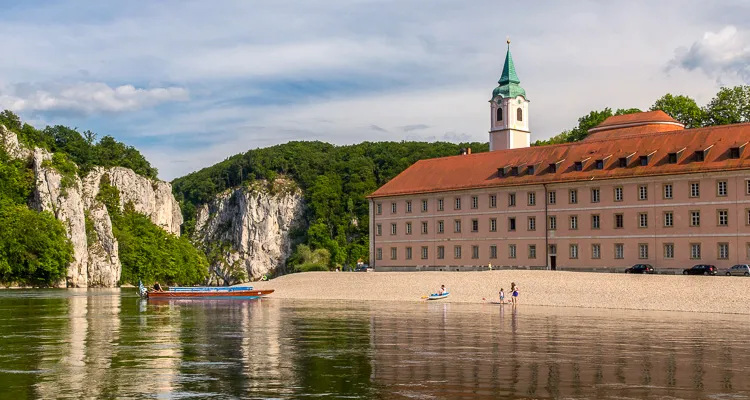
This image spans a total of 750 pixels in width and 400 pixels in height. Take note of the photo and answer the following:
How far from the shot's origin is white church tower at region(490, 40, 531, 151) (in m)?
114

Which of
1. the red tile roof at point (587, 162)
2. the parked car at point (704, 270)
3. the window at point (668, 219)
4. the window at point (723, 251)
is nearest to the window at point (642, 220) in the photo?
the window at point (668, 219)

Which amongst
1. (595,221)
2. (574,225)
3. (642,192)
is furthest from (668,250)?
(574,225)

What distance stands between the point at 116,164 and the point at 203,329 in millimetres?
126108

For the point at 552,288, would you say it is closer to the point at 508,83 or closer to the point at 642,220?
the point at 642,220

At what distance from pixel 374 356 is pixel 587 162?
191 feet

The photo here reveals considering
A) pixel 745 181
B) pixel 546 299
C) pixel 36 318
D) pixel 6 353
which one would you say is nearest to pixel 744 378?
pixel 6 353

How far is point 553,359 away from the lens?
2892cm

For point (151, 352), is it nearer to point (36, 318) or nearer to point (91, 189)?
point (36, 318)

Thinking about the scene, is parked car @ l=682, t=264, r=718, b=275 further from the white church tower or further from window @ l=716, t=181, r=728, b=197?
the white church tower

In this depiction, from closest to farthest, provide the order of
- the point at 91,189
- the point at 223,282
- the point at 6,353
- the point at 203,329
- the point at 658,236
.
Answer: the point at 6,353
the point at 203,329
the point at 658,236
the point at 91,189
the point at 223,282

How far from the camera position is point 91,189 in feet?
482

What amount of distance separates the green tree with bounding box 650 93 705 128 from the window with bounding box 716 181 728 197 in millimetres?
34401

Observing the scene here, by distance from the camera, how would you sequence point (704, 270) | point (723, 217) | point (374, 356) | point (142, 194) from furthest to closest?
point (142, 194), point (723, 217), point (704, 270), point (374, 356)

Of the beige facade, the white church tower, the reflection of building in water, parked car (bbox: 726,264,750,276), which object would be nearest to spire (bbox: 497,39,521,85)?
the white church tower
